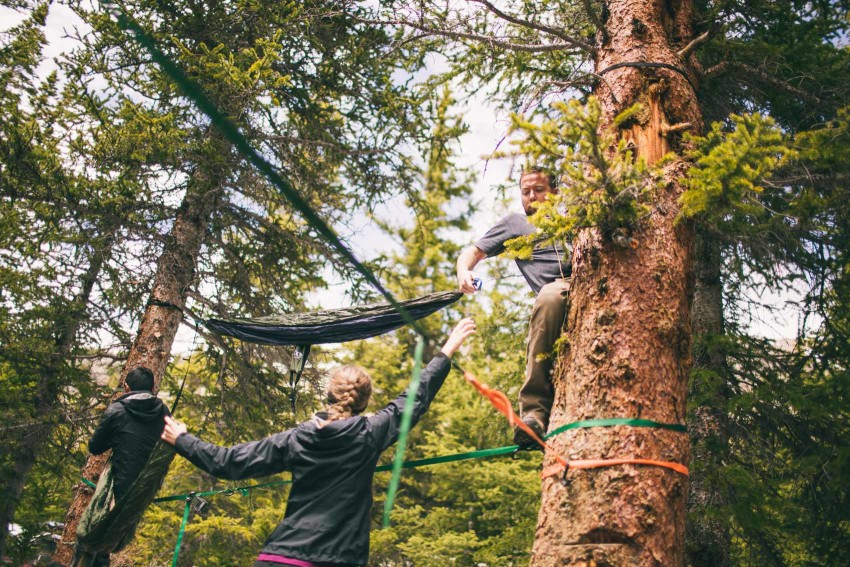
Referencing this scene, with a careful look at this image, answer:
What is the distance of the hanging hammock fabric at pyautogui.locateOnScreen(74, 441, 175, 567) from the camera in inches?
150

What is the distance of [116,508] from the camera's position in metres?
3.83

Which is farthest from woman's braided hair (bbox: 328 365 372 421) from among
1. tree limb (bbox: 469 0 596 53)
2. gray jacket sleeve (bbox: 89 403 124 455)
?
tree limb (bbox: 469 0 596 53)

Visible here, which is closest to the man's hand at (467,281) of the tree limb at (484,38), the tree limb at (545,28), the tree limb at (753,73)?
the tree limb at (545,28)

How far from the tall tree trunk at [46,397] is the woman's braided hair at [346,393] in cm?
578

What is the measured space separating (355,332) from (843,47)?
494cm

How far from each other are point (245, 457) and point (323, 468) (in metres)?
0.37

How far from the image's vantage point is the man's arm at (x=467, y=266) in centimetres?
371

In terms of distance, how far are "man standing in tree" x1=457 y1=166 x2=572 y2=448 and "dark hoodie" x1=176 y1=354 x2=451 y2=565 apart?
1.02 metres

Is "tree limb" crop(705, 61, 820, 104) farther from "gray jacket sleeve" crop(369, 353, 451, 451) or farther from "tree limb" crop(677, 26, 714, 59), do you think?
"gray jacket sleeve" crop(369, 353, 451, 451)

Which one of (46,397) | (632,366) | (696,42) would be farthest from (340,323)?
(46,397)

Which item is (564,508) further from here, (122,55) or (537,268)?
(122,55)

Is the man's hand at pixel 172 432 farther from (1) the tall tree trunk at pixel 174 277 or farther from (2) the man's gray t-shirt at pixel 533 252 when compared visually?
(1) the tall tree trunk at pixel 174 277

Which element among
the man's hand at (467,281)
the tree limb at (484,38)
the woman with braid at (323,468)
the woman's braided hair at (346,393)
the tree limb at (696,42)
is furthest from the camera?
the tree limb at (484,38)

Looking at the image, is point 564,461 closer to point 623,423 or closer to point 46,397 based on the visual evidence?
point 623,423
